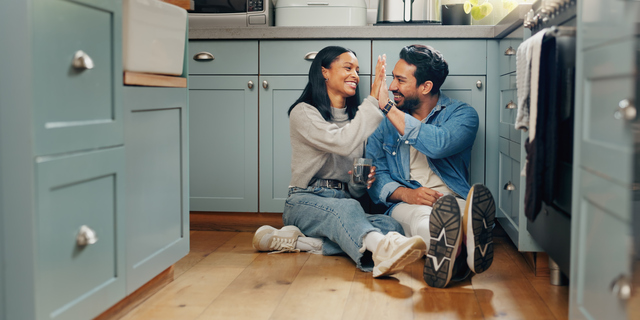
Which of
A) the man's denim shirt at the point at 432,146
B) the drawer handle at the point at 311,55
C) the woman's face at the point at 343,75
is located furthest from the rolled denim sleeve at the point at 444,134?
the drawer handle at the point at 311,55

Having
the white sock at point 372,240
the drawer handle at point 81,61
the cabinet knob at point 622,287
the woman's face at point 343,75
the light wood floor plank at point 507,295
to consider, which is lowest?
the light wood floor plank at point 507,295

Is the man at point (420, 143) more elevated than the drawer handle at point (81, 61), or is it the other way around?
the drawer handle at point (81, 61)

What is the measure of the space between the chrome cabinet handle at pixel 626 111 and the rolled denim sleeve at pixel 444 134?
4.40ft

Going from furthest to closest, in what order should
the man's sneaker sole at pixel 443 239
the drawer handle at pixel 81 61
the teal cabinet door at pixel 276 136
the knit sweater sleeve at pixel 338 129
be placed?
1. the teal cabinet door at pixel 276 136
2. the knit sweater sleeve at pixel 338 129
3. the man's sneaker sole at pixel 443 239
4. the drawer handle at pixel 81 61

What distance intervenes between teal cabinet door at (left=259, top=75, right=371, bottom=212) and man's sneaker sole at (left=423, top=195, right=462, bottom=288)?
1070 mm

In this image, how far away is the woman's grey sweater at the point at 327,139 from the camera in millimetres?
2334

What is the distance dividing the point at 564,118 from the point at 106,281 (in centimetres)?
122

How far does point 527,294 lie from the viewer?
5.89 feet

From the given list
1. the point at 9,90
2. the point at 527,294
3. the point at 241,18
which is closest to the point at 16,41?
the point at 9,90

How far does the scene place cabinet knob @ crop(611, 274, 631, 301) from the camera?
39.1 inches

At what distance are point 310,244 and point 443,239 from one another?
0.70 m

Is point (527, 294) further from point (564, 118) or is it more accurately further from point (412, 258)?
point (564, 118)

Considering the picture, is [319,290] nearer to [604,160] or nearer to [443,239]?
[443,239]

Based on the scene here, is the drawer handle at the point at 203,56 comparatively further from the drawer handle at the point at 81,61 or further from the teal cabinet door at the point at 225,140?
the drawer handle at the point at 81,61
